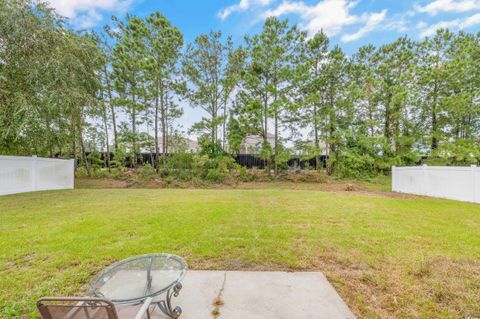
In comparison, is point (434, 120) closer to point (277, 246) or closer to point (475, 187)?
point (475, 187)

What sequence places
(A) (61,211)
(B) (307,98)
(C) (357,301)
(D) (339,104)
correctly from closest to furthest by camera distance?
1. (C) (357,301)
2. (A) (61,211)
3. (B) (307,98)
4. (D) (339,104)

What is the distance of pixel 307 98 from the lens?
13.1m

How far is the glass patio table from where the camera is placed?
5.72ft

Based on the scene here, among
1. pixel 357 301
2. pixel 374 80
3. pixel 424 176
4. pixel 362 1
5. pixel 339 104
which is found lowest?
pixel 357 301

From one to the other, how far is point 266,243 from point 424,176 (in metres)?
8.44

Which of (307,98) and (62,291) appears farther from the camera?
(307,98)

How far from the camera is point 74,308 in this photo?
122 centimetres

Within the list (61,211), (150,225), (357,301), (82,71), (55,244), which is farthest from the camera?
(82,71)

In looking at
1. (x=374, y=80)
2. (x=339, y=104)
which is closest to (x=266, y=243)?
(x=339, y=104)

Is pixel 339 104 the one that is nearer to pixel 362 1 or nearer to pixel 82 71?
pixel 362 1

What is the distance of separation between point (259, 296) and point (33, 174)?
10.1 meters

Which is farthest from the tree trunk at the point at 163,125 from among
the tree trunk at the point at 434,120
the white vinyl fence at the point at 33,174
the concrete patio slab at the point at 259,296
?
the tree trunk at the point at 434,120

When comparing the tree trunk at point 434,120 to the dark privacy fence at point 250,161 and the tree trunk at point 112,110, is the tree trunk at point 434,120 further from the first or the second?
the tree trunk at point 112,110

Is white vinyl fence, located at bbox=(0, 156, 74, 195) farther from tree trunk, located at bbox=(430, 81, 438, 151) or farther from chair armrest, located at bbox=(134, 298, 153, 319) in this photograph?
tree trunk, located at bbox=(430, 81, 438, 151)
